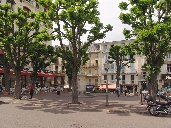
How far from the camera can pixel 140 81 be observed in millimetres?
62750

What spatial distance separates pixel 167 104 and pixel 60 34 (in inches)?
387

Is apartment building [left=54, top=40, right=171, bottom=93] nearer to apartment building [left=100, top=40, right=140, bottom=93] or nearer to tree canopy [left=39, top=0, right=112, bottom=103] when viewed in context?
apartment building [left=100, top=40, right=140, bottom=93]

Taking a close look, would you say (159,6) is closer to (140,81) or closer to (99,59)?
(140,81)

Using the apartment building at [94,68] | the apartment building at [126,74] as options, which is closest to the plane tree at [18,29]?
the apartment building at [126,74]

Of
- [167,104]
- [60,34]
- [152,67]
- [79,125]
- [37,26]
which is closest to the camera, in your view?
[79,125]

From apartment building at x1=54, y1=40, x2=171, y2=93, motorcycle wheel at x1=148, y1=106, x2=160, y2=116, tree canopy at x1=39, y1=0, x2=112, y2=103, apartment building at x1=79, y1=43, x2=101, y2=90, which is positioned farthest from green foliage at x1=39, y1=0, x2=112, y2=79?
apartment building at x1=79, y1=43, x2=101, y2=90

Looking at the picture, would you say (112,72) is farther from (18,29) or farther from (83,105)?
(83,105)

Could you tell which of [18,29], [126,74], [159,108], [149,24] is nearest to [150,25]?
[149,24]

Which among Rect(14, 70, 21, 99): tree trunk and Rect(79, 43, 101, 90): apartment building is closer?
Rect(14, 70, 21, 99): tree trunk

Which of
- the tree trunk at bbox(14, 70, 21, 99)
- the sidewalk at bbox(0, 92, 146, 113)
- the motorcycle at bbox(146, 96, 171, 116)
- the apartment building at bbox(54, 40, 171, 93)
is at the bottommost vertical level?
the sidewalk at bbox(0, 92, 146, 113)

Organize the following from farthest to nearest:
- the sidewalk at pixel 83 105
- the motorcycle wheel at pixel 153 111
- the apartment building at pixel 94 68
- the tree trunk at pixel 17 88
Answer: the apartment building at pixel 94 68 → the tree trunk at pixel 17 88 → the sidewalk at pixel 83 105 → the motorcycle wheel at pixel 153 111

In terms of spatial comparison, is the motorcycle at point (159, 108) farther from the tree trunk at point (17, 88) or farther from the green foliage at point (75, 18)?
the tree trunk at point (17, 88)

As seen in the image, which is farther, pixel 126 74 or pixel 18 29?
pixel 126 74

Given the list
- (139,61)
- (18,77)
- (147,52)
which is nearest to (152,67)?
(147,52)
